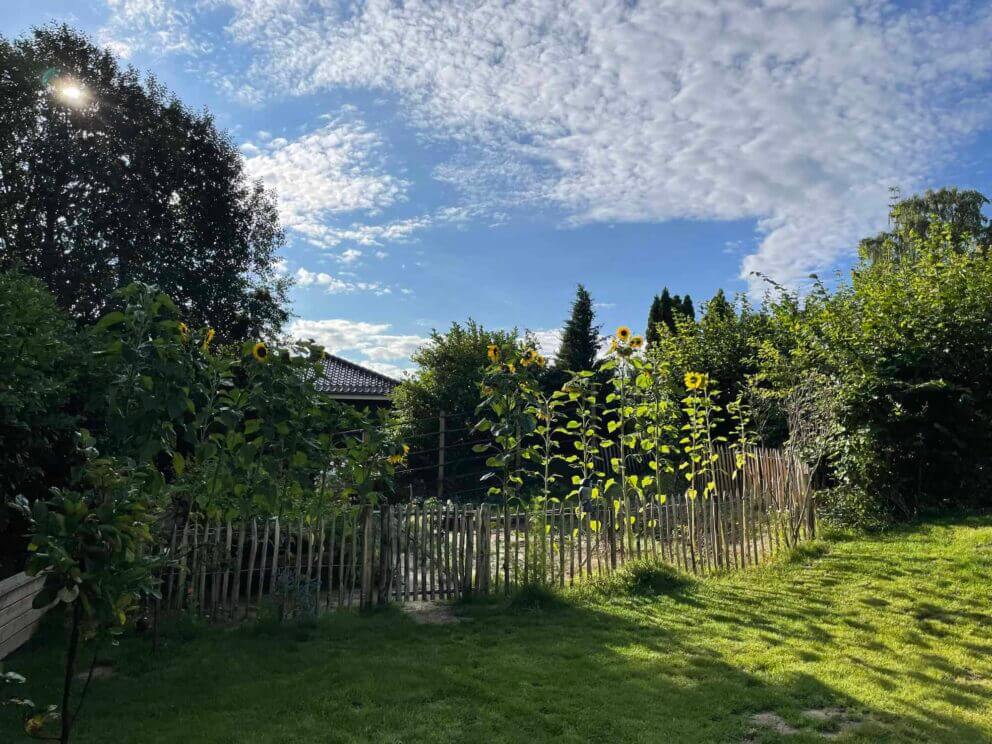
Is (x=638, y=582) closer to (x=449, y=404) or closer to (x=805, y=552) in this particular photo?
(x=805, y=552)

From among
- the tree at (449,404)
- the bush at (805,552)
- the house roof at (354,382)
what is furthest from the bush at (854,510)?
the house roof at (354,382)

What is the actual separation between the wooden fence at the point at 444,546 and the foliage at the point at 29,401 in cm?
122

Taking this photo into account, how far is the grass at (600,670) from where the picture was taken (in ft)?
12.0

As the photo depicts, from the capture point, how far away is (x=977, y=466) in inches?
330

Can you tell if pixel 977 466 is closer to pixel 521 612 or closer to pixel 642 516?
pixel 642 516

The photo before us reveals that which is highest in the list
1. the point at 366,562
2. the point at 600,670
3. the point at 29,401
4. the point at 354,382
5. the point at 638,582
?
the point at 354,382

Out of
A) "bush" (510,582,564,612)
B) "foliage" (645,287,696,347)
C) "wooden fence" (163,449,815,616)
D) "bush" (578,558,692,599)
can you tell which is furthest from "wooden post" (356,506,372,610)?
"foliage" (645,287,696,347)

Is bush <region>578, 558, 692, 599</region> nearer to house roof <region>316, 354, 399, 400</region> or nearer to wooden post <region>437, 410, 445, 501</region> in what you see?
wooden post <region>437, 410, 445, 501</region>

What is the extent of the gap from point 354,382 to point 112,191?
10637 millimetres

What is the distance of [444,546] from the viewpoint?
647cm

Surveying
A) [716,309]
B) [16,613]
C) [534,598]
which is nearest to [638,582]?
[534,598]

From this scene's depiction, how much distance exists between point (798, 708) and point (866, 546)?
4225 millimetres

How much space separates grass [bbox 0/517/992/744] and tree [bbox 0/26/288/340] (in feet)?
36.4

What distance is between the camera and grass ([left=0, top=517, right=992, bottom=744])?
12.0ft
